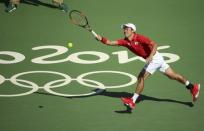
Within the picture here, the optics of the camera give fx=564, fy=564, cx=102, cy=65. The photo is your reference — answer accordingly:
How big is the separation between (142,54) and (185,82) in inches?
61.3

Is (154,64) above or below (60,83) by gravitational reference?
above

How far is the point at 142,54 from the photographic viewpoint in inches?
634

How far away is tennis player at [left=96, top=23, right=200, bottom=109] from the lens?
15875 millimetres

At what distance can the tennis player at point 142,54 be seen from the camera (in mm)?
15875

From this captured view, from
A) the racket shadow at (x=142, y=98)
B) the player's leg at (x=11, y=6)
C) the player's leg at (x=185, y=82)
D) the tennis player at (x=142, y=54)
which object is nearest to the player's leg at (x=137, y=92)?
the tennis player at (x=142, y=54)

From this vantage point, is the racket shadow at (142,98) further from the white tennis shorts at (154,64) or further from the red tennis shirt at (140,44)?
the red tennis shirt at (140,44)

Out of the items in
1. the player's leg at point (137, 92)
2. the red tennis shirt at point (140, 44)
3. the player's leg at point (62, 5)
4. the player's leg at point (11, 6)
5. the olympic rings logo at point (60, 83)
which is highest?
the red tennis shirt at point (140, 44)

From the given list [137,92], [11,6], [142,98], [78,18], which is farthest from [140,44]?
[11,6]

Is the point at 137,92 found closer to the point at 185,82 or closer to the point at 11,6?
the point at 185,82

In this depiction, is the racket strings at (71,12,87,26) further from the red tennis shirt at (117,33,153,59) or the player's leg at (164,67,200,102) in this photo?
the player's leg at (164,67,200,102)

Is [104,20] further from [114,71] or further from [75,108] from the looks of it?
[75,108]

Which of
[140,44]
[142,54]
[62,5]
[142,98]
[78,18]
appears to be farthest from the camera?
[62,5]

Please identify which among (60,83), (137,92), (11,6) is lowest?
(60,83)

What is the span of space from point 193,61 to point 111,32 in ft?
12.5
